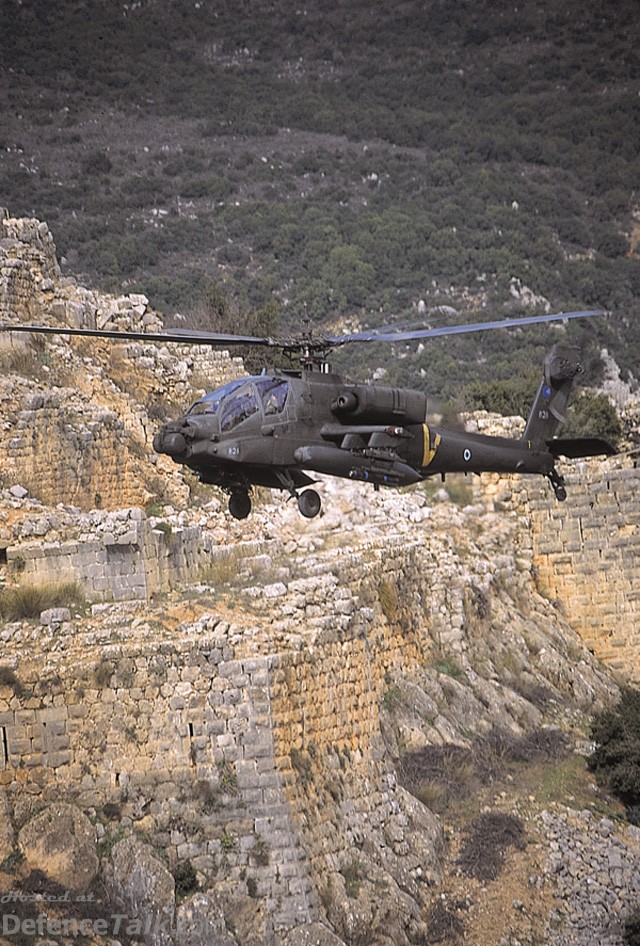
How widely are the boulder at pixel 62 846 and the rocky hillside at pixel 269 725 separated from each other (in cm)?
2

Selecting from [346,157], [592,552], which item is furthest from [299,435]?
[346,157]

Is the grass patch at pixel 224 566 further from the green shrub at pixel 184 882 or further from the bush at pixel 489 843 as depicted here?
the green shrub at pixel 184 882

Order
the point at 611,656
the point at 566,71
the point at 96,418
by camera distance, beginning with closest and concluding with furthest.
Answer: the point at 96,418 < the point at 611,656 < the point at 566,71

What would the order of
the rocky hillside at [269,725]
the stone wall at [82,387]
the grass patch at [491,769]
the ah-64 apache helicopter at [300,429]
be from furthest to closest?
the stone wall at [82,387] < the grass patch at [491,769] < the ah-64 apache helicopter at [300,429] < the rocky hillside at [269,725]

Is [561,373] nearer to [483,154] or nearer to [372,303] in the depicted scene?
[372,303]

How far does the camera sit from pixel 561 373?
28.7 meters

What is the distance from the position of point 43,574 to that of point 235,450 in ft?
12.5

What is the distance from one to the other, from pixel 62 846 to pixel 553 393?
32.9ft

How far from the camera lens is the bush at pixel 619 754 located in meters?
29.0

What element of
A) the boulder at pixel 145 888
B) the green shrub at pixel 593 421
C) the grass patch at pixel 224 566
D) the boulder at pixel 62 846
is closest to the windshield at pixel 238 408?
the grass patch at pixel 224 566

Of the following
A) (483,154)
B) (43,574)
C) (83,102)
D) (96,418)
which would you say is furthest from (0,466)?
(483,154)

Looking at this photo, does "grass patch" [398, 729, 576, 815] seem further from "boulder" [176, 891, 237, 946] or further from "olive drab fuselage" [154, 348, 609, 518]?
"boulder" [176, 891, 237, 946]

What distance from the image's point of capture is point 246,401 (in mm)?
23484

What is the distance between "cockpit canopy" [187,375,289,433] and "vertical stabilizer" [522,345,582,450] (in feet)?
16.2
